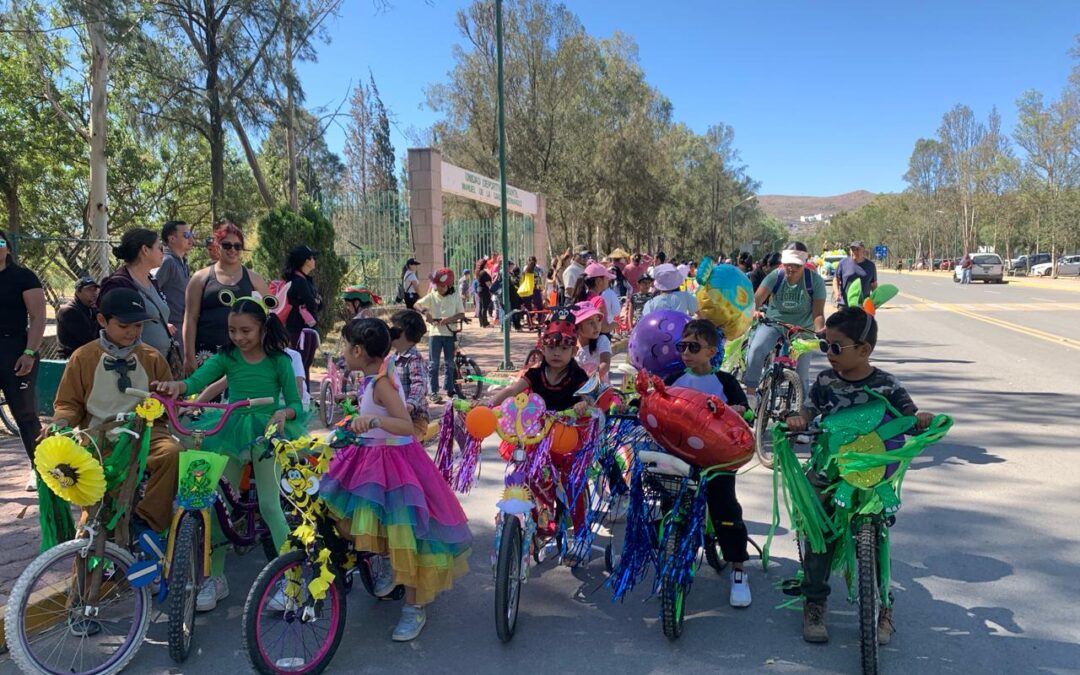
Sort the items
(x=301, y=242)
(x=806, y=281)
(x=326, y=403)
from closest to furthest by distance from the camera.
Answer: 1. (x=806, y=281)
2. (x=326, y=403)
3. (x=301, y=242)

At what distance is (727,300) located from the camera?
5578mm

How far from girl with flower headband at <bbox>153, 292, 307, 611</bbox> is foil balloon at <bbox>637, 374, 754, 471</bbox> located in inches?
71.6

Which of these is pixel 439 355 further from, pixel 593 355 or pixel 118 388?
pixel 118 388

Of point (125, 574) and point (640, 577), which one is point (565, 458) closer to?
point (640, 577)

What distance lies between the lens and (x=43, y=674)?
290cm

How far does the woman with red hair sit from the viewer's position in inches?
205

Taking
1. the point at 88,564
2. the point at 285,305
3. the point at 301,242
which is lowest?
the point at 88,564

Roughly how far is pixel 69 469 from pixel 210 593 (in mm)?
1099

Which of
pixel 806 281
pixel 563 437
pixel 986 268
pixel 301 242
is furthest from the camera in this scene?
pixel 986 268

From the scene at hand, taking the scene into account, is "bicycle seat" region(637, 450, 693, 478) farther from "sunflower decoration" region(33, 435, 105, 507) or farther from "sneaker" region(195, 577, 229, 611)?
"sunflower decoration" region(33, 435, 105, 507)

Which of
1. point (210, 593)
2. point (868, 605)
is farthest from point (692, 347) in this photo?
point (210, 593)

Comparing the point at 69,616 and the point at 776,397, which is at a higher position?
the point at 776,397

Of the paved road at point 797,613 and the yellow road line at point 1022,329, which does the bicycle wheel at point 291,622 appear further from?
the yellow road line at point 1022,329

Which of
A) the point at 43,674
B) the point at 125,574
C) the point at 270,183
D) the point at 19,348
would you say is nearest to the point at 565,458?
the point at 125,574
